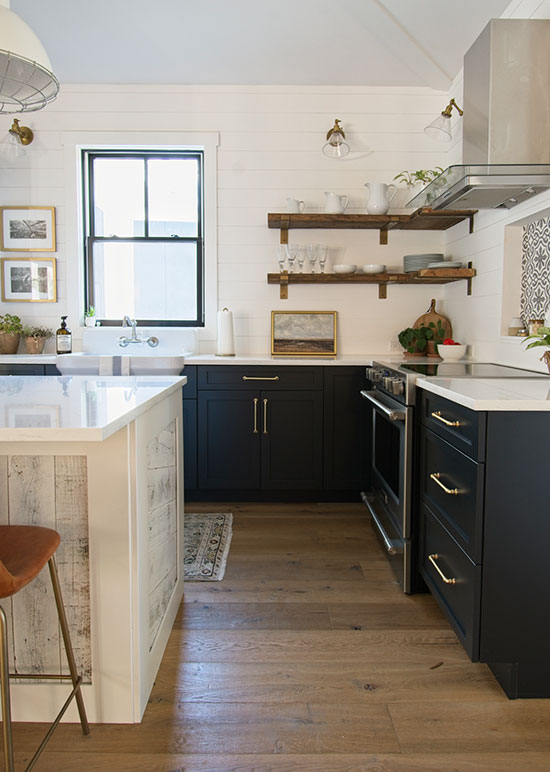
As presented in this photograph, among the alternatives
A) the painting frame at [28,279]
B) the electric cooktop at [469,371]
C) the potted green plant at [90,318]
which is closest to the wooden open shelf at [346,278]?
the electric cooktop at [469,371]

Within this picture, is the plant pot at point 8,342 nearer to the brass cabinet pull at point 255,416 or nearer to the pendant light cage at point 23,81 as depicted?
the brass cabinet pull at point 255,416

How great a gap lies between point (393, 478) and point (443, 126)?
2.28 m

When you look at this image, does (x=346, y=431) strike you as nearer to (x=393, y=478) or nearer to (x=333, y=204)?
(x=393, y=478)

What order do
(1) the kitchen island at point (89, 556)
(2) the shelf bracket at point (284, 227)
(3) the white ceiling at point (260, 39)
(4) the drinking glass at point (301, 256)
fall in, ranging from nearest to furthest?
(1) the kitchen island at point (89, 556) → (3) the white ceiling at point (260, 39) → (2) the shelf bracket at point (284, 227) → (4) the drinking glass at point (301, 256)

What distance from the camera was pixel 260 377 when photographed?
144 inches

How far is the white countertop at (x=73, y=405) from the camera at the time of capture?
1188 mm

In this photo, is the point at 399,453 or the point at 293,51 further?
the point at 293,51

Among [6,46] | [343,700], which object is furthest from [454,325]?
[6,46]

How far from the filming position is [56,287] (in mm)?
4203

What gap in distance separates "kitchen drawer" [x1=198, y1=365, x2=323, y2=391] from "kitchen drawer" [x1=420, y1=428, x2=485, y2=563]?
4.37ft

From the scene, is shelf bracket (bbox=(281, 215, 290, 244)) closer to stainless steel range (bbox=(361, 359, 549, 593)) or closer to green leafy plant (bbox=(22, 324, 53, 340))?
stainless steel range (bbox=(361, 359, 549, 593))

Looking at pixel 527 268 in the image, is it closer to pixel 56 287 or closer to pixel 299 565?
pixel 299 565

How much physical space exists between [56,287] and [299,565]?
2.72 metres

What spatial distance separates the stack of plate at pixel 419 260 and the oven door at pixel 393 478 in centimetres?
118
